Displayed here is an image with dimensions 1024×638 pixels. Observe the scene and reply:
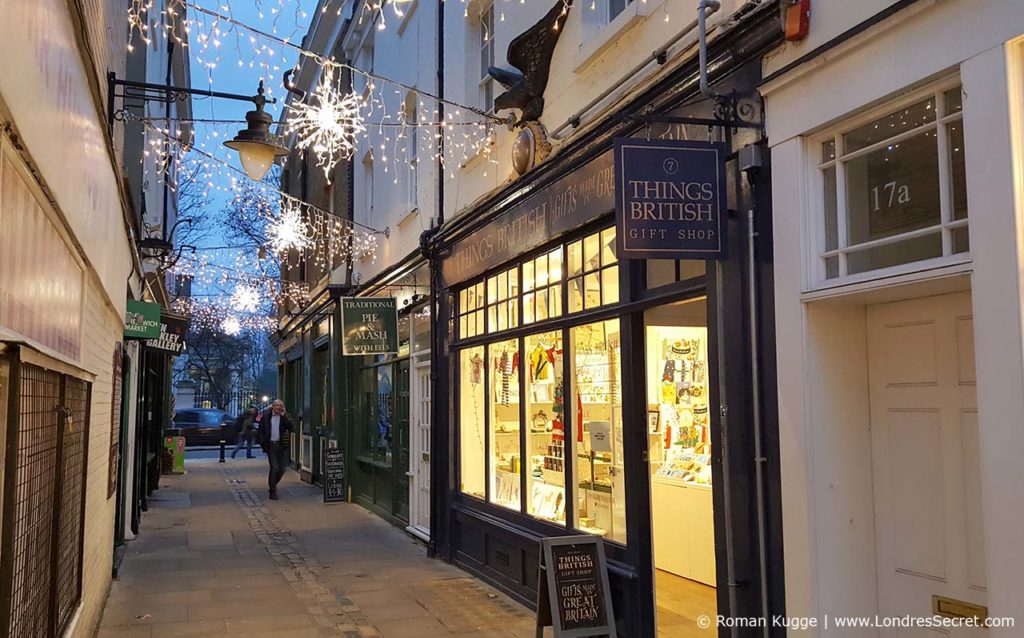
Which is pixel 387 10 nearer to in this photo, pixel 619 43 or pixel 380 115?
pixel 380 115

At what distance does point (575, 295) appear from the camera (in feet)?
24.9

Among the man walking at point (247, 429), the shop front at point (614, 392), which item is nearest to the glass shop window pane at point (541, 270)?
the shop front at point (614, 392)

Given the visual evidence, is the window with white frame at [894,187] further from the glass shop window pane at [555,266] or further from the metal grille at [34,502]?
the metal grille at [34,502]

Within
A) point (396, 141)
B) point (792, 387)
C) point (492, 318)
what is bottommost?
point (792, 387)

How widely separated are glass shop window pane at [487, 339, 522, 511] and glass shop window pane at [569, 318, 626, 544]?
1.25 metres

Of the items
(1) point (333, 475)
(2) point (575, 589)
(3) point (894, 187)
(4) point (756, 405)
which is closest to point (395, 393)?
(1) point (333, 475)

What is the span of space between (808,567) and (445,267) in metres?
6.84

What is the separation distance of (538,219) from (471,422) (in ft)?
9.59

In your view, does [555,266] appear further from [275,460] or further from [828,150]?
[275,460]

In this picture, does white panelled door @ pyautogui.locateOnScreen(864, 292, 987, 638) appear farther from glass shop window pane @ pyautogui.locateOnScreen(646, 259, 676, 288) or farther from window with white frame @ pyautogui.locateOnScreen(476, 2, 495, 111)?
window with white frame @ pyautogui.locateOnScreen(476, 2, 495, 111)

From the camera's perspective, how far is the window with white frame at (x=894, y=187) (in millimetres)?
4047

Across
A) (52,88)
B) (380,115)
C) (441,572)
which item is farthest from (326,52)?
(52,88)

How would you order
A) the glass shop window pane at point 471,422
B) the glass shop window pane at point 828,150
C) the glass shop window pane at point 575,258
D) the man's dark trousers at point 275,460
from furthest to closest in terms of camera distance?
1. the man's dark trousers at point 275,460
2. the glass shop window pane at point 471,422
3. the glass shop window pane at point 575,258
4. the glass shop window pane at point 828,150

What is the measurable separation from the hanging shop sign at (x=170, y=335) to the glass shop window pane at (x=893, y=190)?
11.0 meters
